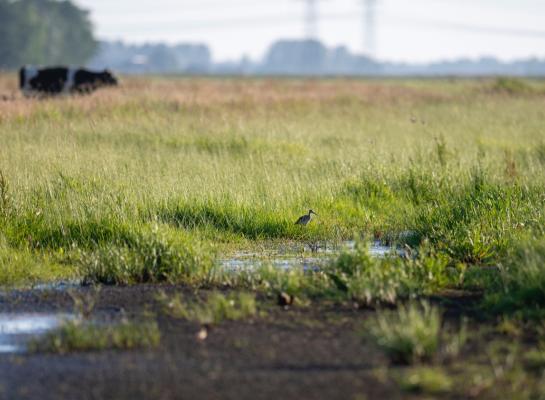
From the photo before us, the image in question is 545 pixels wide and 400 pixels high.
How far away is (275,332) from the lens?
267 inches

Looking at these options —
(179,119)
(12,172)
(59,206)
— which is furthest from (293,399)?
(179,119)

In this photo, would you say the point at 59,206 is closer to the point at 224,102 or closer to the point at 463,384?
the point at 463,384

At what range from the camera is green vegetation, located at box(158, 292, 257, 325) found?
23.1ft

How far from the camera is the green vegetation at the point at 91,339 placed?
6.46 m

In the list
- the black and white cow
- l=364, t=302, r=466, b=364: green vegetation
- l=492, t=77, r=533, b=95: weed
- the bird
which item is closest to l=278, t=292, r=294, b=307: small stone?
l=364, t=302, r=466, b=364: green vegetation

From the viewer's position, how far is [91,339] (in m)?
6.50

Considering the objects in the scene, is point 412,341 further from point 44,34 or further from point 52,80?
point 44,34

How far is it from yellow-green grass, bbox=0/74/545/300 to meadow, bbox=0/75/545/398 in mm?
30

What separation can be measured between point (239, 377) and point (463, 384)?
1263 millimetres

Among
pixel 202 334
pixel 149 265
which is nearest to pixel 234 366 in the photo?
pixel 202 334

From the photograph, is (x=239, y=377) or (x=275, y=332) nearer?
(x=239, y=377)

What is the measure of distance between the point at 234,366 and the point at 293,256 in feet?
12.5

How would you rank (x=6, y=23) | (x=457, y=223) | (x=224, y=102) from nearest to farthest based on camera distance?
(x=457, y=223) → (x=224, y=102) → (x=6, y=23)

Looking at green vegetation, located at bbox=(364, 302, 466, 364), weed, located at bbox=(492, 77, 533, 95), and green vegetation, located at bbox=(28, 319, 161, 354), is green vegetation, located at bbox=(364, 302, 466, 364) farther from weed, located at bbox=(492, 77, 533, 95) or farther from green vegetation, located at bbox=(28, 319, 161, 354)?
weed, located at bbox=(492, 77, 533, 95)
